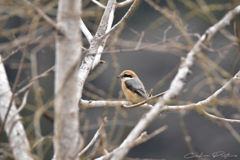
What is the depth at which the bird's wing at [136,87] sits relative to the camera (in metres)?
5.21

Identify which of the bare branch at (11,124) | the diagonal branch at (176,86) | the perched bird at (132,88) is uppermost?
the diagonal branch at (176,86)

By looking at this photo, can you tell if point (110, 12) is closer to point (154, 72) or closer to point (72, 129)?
point (72, 129)

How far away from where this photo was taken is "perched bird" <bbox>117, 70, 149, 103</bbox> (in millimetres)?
5117

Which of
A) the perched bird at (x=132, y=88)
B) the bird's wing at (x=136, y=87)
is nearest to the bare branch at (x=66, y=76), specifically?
the perched bird at (x=132, y=88)

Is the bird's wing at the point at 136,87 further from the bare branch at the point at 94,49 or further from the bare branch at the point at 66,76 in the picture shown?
the bare branch at the point at 66,76

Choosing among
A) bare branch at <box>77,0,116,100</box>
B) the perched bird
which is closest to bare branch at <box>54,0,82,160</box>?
bare branch at <box>77,0,116,100</box>

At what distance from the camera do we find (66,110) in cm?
196

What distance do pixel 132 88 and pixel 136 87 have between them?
79 mm

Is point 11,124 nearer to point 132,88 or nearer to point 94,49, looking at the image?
point 94,49

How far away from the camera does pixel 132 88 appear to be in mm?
5312

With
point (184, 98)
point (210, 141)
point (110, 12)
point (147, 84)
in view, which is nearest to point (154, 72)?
point (147, 84)

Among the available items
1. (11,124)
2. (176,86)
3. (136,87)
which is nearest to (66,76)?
(176,86)

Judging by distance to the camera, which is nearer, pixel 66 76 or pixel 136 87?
pixel 66 76

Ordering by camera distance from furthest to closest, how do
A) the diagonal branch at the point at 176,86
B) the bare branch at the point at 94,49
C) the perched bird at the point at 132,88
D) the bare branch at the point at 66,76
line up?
the perched bird at the point at 132,88 < the bare branch at the point at 94,49 < the bare branch at the point at 66,76 < the diagonal branch at the point at 176,86
